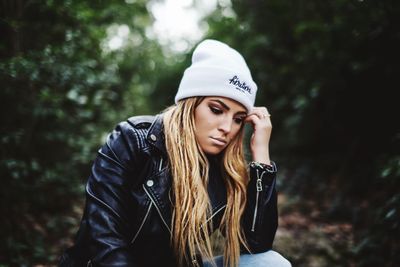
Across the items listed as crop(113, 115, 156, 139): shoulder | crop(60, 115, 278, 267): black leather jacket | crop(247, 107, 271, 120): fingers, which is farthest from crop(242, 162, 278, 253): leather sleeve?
crop(113, 115, 156, 139): shoulder

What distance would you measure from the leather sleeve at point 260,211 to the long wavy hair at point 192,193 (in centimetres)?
7

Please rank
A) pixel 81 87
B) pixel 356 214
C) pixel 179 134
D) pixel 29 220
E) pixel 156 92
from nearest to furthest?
pixel 179 134
pixel 29 220
pixel 81 87
pixel 356 214
pixel 156 92

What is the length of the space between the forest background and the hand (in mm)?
1258

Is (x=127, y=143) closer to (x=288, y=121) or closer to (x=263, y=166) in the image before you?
(x=263, y=166)

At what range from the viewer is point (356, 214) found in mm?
4332

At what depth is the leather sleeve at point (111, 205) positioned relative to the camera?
6.03ft

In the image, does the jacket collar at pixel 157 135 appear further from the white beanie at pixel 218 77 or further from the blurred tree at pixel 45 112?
the blurred tree at pixel 45 112

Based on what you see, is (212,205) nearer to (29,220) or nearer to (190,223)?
(190,223)

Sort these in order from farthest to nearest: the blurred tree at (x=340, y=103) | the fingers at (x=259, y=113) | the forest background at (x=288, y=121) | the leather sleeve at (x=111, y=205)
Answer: the blurred tree at (x=340, y=103)
the forest background at (x=288, y=121)
the fingers at (x=259, y=113)
the leather sleeve at (x=111, y=205)

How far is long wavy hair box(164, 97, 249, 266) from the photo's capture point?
2.10 meters

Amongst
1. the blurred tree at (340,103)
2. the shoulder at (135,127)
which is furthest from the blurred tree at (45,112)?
the blurred tree at (340,103)

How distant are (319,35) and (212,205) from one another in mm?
4251

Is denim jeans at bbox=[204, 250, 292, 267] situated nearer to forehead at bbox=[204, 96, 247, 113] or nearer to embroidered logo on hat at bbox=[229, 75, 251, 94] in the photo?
forehead at bbox=[204, 96, 247, 113]

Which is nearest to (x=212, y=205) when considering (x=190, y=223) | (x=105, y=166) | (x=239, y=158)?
(x=190, y=223)
